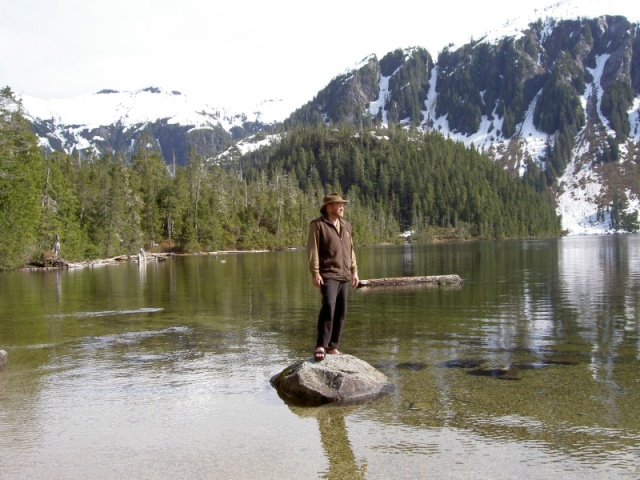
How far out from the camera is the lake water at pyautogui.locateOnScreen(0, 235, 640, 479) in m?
7.60

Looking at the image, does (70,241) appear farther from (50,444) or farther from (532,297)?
(50,444)

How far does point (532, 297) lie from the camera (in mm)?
30125

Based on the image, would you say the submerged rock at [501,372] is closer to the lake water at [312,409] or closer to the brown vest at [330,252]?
the lake water at [312,409]

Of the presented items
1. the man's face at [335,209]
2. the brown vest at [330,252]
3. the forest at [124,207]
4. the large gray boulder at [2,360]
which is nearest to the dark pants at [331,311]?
the brown vest at [330,252]

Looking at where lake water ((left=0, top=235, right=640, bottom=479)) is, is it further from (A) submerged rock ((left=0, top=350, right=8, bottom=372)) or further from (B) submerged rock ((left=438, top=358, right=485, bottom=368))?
(A) submerged rock ((left=0, top=350, right=8, bottom=372))

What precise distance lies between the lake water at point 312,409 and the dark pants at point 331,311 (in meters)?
1.58

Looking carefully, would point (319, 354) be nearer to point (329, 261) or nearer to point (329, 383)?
point (329, 383)

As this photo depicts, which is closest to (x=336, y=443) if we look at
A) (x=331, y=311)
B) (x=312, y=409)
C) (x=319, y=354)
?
(x=312, y=409)

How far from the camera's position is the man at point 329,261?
1167cm

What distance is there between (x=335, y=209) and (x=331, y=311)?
210 cm

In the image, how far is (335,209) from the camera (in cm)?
1176

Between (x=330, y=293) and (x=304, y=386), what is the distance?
6.56 feet

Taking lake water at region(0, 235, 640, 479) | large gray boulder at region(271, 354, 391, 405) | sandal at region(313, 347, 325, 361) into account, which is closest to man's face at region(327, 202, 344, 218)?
sandal at region(313, 347, 325, 361)

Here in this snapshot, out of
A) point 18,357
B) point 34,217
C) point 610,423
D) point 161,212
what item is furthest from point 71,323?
point 161,212
